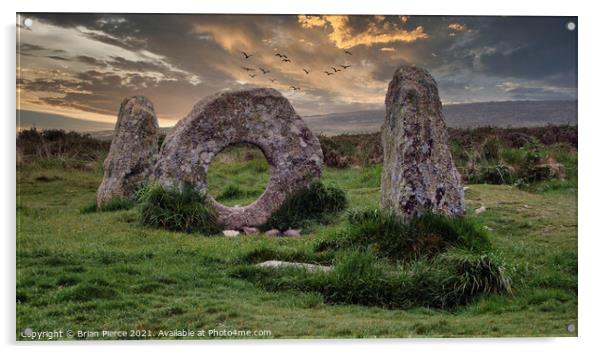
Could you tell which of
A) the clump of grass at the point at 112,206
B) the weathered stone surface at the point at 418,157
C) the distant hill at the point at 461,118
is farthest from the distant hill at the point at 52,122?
the weathered stone surface at the point at 418,157

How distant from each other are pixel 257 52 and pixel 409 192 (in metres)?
3.15

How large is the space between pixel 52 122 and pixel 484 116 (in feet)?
23.4

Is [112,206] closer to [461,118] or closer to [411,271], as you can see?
[461,118]

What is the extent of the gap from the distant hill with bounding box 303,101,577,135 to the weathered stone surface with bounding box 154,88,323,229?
1.90ft

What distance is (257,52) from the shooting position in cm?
1006

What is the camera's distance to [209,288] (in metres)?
8.25

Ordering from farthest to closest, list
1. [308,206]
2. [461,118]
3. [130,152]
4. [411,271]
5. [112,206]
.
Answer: [130,152]
[112,206]
[308,206]
[461,118]
[411,271]

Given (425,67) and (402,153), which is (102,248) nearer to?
(402,153)

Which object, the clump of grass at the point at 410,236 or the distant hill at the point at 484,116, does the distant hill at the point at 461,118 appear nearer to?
the distant hill at the point at 484,116

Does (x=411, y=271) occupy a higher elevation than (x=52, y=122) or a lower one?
lower

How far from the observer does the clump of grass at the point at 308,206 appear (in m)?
12.4

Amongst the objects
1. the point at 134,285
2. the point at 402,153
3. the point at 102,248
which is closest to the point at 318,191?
the point at 402,153

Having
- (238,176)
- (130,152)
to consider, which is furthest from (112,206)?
(238,176)

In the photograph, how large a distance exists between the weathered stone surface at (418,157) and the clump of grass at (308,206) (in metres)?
2.49
